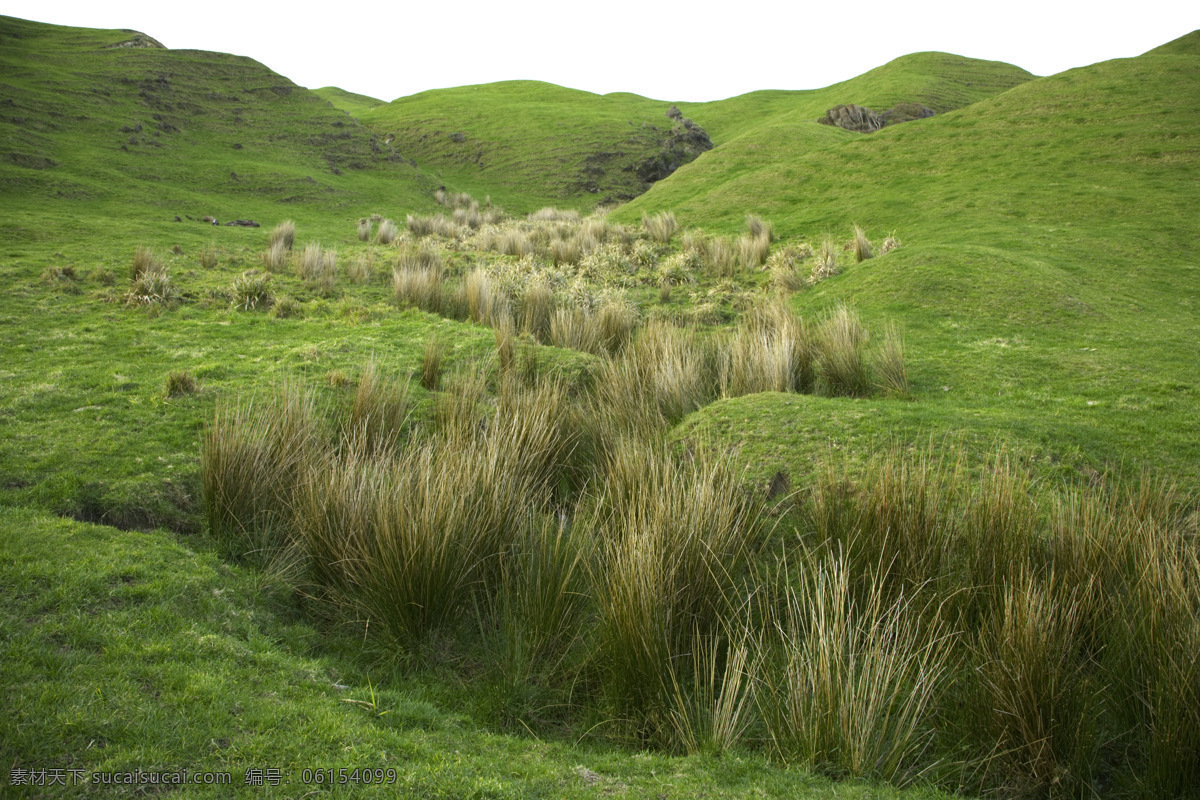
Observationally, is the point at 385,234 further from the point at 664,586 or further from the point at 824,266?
the point at 664,586

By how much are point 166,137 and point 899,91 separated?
139ft

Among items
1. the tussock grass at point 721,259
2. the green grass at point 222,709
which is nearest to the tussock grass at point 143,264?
the green grass at point 222,709

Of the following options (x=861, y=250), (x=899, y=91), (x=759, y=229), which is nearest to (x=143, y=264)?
(x=861, y=250)

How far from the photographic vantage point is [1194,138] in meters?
18.6

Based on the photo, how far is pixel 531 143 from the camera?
4484cm

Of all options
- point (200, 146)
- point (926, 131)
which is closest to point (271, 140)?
point (200, 146)

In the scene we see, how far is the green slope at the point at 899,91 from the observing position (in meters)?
43.7

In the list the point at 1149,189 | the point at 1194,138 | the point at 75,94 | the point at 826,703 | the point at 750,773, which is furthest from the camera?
the point at 75,94

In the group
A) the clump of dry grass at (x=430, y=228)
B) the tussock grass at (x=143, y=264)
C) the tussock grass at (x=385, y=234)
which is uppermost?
the clump of dry grass at (x=430, y=228)

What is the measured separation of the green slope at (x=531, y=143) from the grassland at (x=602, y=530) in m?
27.4

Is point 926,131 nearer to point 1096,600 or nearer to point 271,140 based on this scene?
point 1096,600

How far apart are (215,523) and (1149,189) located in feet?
69.0

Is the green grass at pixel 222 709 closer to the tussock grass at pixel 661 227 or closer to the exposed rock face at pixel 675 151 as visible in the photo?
the tussock grass at pixel 661 227

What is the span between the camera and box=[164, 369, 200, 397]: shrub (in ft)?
20.6
